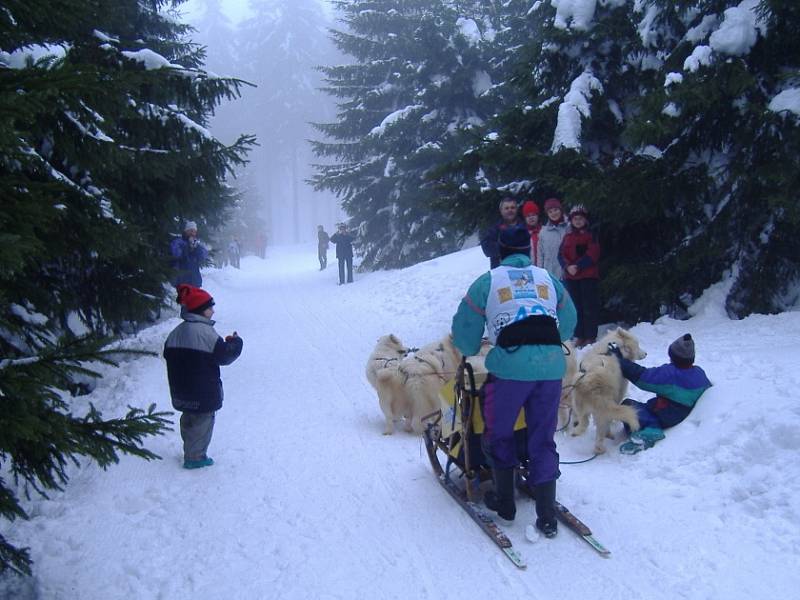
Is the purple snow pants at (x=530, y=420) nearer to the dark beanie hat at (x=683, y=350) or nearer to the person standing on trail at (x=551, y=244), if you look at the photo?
the dark beanie hat at (x=683, y=350)

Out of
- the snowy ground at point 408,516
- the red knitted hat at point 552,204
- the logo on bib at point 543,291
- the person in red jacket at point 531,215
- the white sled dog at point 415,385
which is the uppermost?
the red knitted hat at point 552,204

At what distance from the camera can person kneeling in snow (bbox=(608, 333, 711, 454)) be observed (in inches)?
213

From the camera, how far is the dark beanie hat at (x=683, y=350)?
5.34m

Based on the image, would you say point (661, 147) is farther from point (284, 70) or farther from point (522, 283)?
point (284, 70)

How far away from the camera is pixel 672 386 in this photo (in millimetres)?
5547

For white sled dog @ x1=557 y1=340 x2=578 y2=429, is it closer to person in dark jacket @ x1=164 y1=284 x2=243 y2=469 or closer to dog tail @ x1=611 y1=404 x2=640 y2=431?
dog tail @ x1=611 y1=404 x2=640 y2=431

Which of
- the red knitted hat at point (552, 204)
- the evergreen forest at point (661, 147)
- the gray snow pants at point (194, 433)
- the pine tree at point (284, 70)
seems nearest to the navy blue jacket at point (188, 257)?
the evergreen forest at point (661, 147)

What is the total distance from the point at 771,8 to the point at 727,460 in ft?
17.4

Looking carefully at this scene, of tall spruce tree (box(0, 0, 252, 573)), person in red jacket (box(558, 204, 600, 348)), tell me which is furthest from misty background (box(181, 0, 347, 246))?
tall spruce tree (box(0, 0, 252, 573))

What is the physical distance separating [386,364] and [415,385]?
53 centimetres

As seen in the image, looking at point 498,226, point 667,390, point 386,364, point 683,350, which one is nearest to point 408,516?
point 386,364

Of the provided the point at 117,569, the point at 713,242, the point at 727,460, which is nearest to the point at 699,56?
the point at 713,242

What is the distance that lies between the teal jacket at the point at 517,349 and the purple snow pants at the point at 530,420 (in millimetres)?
79

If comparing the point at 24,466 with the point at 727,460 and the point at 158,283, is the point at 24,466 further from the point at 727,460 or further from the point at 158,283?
the point at 727,460
